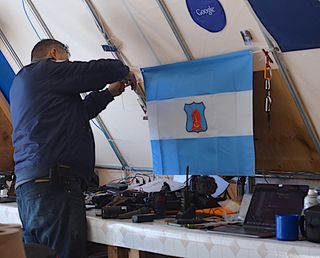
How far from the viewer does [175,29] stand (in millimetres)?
2947

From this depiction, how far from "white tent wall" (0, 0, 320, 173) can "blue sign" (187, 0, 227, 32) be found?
1.3 inches

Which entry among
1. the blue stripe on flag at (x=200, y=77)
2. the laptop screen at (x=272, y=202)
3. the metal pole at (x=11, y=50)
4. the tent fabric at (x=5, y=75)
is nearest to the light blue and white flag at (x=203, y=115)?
the blue stripe on flag at (x=200, y=77)

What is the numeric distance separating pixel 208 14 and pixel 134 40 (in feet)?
2.30

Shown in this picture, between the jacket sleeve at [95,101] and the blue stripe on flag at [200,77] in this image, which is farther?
the jacket sleeve at [95,101]

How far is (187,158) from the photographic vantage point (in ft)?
10.5

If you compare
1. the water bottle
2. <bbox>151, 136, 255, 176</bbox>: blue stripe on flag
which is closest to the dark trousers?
<bbox>151, 136, 255, 176</bbox>: blue stripe on flag

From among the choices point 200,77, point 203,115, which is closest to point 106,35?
point 200,77

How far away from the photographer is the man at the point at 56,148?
2686 mm

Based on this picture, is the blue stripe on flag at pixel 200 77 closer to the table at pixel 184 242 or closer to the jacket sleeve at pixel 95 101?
the jacket sleeve at pixel 95 101

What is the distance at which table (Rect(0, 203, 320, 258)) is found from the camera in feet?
6.54

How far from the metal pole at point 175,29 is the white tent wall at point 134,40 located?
0.9 inches

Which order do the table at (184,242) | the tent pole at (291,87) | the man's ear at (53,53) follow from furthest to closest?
the man's ear at (53,53) → the tent pole at (291,87) → the table at (184,242)

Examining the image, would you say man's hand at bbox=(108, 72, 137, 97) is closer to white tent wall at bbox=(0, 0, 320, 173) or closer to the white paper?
white tent wall at bbox=(0, 0, 320, 173)

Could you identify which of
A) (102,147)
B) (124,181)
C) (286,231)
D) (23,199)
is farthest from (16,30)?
(286,231)
